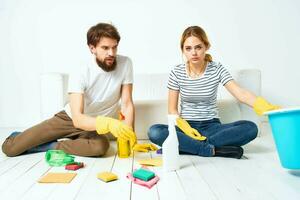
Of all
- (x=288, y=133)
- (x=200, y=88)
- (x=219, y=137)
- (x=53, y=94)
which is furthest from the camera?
(x=53, y=94)

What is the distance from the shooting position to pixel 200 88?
67.7 inches

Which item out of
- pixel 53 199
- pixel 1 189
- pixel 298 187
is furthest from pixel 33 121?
pixel 298 187

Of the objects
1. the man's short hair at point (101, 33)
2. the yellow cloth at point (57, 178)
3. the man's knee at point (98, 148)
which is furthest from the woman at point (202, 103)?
the yellow cloth at point (57, 178)

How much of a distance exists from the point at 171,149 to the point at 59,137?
2.39ft

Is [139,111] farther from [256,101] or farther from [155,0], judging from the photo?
[155,0]

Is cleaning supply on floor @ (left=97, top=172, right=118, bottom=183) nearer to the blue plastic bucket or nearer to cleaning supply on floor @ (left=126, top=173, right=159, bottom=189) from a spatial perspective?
cleaning supply on floor @ (left=126, top=173, right=159, bottom=189)

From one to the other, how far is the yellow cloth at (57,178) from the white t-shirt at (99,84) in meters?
0.45

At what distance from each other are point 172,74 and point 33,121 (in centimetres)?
167

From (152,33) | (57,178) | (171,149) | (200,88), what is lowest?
(57,178)

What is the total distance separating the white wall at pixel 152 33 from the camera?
2795 mm

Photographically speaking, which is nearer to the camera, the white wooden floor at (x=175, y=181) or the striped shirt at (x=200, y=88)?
the white wooden floor at (x=175, y=181)

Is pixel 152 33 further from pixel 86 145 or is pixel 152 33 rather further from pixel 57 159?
pixel 57 159

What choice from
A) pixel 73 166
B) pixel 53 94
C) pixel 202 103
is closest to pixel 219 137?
pixel 202 103

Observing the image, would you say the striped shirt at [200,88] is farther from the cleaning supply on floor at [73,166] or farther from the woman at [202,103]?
the cleaning supply on floor at [73,166]
